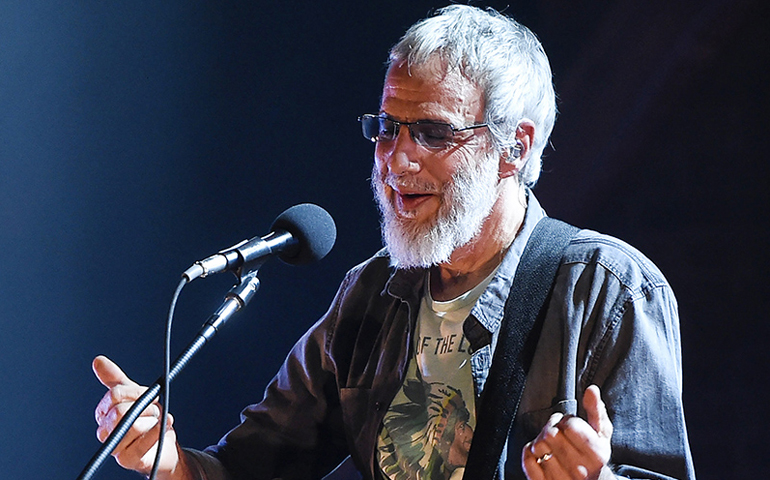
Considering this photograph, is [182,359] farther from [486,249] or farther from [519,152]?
[519,152]

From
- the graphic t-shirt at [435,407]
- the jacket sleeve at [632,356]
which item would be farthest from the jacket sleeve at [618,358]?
the graphic t-shirt at [435,407]

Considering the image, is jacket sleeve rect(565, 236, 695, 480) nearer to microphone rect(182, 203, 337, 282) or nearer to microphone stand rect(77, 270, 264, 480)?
microphone rect(182, 203, 337, 282)

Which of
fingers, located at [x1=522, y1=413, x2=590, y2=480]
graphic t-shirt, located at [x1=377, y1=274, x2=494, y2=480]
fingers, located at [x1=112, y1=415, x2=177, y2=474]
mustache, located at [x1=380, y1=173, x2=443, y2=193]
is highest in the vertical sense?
mustache, located at [x1=380, y1=173, x2=443, y2=193]

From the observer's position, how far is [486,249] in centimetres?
207

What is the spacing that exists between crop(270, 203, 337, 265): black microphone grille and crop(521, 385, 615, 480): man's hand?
0.58 meters

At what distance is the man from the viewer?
1.70 m

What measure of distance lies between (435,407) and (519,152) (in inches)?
26.1

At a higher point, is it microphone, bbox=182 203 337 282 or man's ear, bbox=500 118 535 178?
microphone, bbox=182 203 337 282

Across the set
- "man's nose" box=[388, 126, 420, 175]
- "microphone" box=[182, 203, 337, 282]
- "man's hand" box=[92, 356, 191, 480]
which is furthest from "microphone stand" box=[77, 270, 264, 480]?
"man's nose" box=[388, 126, 420, 175]

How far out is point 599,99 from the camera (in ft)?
7.77

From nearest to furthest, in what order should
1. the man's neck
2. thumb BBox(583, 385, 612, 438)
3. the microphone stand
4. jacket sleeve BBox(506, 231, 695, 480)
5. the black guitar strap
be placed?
1. the microphone stand
2. thumb BBox(583, 385, 612, 438)
3. jacket sleeve BBox(506, 231, 695, 480)
4. the black guitar strap
5. the man's neck

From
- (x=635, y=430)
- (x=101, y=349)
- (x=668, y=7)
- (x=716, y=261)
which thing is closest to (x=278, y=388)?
(x=101, y=349)

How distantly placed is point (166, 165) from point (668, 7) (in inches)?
62.7

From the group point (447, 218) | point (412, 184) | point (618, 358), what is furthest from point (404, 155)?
point (618, 358)
